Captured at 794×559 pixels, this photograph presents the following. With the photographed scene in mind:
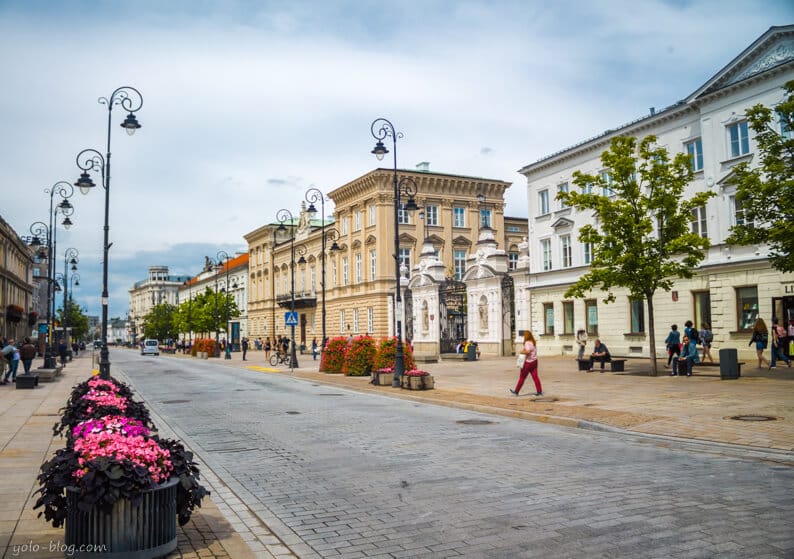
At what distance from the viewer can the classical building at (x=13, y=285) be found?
202ft

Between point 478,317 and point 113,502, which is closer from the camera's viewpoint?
point 113,502

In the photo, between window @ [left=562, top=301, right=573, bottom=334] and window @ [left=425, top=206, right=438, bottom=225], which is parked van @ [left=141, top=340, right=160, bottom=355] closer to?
window @ [left=425, top=206, right=438, bottom=225]

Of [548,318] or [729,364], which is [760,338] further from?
[548,318]

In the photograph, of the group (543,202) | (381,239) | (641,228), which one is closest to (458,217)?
(381,239)

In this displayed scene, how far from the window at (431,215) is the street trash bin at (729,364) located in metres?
41.5

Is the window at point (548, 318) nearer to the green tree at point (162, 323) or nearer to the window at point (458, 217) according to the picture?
the window at point (458, 217)

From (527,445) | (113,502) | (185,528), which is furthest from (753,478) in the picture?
(113,502)

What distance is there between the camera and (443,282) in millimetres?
46125

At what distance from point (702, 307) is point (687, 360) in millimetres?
9666

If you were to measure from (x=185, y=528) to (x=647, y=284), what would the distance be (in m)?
21.0

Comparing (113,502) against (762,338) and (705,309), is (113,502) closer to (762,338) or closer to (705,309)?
(762,338)

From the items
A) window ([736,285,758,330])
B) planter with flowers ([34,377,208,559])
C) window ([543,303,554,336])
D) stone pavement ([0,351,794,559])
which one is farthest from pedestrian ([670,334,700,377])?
planter with flowers ([34,377,208,559])

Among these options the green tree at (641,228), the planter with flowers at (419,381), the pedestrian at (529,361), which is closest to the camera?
the pedestrian at (529,361)

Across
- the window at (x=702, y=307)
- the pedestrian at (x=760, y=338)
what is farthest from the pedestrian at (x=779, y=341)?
the window at (x=702, y=307)
